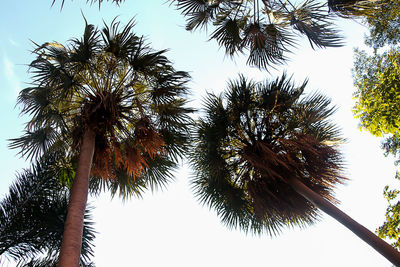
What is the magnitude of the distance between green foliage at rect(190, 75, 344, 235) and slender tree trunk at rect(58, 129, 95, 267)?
2.93 metres

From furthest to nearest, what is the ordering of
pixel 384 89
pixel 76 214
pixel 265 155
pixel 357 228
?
pixel 384 89
pixel 265 155
pixel 357 228
pixel 76 214

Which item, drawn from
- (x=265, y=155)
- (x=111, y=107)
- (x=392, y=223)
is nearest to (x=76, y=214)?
(x=111, y=107)

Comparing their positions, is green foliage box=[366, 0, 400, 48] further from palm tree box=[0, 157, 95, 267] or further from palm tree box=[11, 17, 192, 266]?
palm tree box=[0, 157, 95, 267]

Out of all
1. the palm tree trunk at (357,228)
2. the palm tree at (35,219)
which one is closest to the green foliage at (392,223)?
the palm tree trunk at (357,228)

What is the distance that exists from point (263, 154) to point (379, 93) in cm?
536

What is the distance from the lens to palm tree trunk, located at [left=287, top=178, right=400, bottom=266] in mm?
4336

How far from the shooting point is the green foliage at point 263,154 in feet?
21.7

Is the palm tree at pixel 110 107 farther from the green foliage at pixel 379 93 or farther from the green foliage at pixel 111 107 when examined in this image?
the green foliage at pixel 379 93

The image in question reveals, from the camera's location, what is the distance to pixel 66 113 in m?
6.43

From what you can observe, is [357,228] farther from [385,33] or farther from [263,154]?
[385,33]

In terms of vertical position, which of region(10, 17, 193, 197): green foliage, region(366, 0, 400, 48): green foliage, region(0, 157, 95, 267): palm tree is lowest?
region(0, 157, 95, 267): palm tree

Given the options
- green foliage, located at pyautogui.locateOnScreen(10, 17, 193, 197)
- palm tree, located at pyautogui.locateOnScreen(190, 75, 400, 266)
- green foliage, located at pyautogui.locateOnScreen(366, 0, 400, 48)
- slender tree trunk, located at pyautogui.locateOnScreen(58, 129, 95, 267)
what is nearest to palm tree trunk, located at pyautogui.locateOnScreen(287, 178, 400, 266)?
palm tree, located at pyautogui.locateOnScreen(190, 75, 400, 266)

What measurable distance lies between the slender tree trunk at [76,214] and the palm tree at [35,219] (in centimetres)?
168

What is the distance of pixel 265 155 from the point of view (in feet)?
20.9
